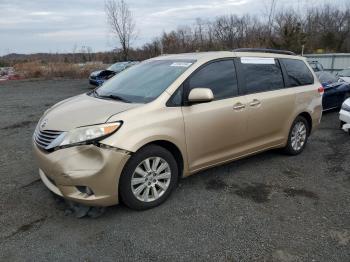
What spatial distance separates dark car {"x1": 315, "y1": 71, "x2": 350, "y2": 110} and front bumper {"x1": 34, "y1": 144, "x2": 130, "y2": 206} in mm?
7383

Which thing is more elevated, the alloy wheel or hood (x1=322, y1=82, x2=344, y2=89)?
hood (x1=322, y1=82, x2=344, y2=89)

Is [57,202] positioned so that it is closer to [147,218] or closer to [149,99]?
[147,218]

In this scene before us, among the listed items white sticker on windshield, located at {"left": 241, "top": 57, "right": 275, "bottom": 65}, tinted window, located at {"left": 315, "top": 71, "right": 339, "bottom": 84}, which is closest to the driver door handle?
white sticker on windshield, located at {"left": 241, "top": 57, "right": 275, "bottom": 65}

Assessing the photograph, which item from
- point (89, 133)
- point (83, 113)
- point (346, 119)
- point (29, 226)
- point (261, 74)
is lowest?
point (29, 226)

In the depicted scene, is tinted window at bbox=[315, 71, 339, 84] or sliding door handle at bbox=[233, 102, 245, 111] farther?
tinted window at bbox=[315, 71, 339, 84]

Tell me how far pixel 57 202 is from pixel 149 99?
1566 millimetres

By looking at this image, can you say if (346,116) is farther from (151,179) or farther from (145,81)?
(151,179)

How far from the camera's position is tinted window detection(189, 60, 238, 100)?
13.8 feet

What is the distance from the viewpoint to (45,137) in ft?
12.2

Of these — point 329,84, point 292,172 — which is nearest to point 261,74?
point 292,172

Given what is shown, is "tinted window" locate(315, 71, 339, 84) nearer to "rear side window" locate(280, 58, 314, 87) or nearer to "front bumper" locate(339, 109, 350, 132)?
"front bumper" locate(339, 109, 350, 132)

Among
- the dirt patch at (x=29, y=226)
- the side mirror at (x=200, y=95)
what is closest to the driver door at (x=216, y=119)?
the side mirror at (x=200, y=95)

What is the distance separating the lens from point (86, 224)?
3.53 metres

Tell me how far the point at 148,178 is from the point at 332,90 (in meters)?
7.34
